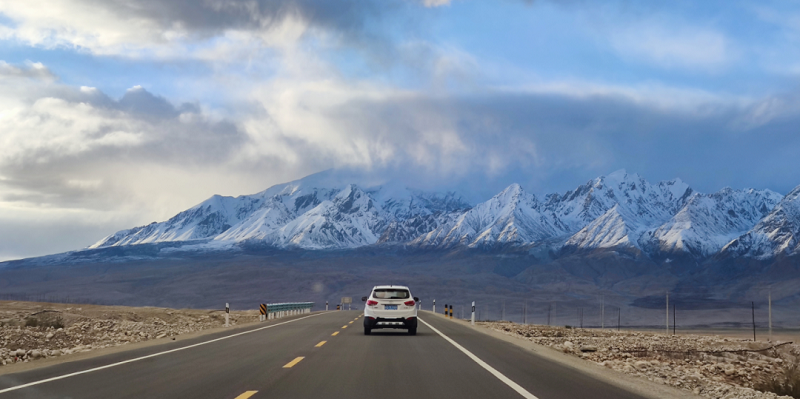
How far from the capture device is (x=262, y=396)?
11641mm

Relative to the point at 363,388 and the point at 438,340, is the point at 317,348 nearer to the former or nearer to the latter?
the point at 438,340

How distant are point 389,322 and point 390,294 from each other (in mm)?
1198

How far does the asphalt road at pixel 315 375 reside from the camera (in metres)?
12.2

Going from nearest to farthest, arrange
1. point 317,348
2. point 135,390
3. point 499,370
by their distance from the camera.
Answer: point 135,390 → point 499,370 → point 317,348

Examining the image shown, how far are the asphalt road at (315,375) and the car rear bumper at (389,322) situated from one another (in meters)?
5.97

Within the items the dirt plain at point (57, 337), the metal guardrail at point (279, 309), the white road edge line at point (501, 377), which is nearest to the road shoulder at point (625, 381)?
the white road edge line at point (501, 377)

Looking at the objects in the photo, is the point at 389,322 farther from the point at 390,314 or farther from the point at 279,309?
the point at 279,309

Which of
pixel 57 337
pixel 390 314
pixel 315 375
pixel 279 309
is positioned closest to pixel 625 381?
pixel 315 375

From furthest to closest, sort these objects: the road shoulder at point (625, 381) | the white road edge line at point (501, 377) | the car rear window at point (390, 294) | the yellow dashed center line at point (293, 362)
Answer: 1. the car rear window at point (390, 294)
2. the yellow dashed center line at point (293, 362)
3. the road shoulder at point (625, 381)
4. the white road edge line at point (501, 377)

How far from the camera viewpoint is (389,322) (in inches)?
1090

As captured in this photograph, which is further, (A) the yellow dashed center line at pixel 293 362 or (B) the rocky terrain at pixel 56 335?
(B) the rocky terrain at pixel 56 335

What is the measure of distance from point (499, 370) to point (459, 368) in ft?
2.70

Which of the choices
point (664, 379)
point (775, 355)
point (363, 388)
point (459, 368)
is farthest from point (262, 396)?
point (775, 355)

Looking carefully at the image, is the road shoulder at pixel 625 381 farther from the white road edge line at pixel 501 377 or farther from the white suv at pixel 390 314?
the white suv at pixel 390 314
